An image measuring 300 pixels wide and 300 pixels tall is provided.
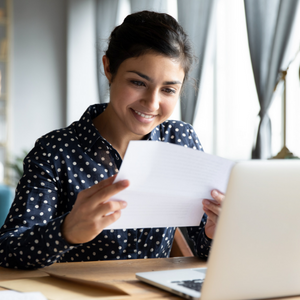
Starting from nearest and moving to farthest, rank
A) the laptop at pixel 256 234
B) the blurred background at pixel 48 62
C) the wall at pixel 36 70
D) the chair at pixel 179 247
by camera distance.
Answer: the laptop at pixel 256 234 < the chair at pixel 179 247 < the blurred background at pixel 48 62 < the wall at pixel 36 70

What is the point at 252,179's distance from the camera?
0.66 meters

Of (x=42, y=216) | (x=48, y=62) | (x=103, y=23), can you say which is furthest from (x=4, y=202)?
(x=48, y=62)

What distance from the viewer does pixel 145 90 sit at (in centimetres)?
122

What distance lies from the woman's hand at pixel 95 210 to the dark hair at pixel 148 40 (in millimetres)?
537

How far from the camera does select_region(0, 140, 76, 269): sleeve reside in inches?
36.4

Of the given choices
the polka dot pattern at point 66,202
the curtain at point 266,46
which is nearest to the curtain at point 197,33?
the curtain at point 266,46

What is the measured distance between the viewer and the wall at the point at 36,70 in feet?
16.9

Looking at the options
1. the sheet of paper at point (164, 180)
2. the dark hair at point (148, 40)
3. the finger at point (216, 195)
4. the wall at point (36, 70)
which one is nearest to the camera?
the sheet of paper at point (164, 180)

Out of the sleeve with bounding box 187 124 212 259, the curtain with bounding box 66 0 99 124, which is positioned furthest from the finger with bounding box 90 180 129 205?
the curtain with bounding box 66 0 99 124

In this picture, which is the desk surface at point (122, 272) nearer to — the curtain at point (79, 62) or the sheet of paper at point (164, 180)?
A: the sheet of paper at point (164, 180)

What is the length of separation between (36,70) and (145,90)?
4.32m

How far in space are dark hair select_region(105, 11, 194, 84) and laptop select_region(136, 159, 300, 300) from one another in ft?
2.10

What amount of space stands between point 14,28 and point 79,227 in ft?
15.7

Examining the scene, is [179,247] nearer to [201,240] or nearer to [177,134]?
[201,240]
